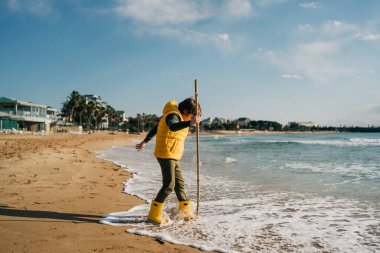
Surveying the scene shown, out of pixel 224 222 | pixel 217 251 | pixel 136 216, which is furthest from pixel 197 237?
pixel 136 216

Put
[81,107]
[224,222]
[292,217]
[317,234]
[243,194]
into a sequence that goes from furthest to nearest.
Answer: [81,107]
[243,194]
[292,217]
[224,222]
[317,234]

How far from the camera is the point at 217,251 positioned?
3.57 metres

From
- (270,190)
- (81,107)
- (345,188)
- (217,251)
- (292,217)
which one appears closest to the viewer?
(217,251)

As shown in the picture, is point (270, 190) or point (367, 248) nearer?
point (367, 248)

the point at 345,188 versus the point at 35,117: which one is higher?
the point at 35,117

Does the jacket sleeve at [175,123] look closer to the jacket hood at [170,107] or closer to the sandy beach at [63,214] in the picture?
the jacket hood at [170,107]

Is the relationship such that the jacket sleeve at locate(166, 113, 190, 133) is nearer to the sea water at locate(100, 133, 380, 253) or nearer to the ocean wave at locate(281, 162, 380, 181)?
the sea water at locate(100, 133, 380, 253)

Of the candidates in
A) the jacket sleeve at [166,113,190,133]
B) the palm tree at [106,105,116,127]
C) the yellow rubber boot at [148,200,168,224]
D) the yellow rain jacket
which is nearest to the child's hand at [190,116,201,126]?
the jacket sleeve at [166,113,190,133]

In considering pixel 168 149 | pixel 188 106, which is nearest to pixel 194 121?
pixel 188 106

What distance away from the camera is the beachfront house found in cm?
5372

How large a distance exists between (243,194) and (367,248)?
3438mm

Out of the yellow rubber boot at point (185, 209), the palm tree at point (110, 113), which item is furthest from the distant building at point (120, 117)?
the yellow rubber boot at point (185, 209)

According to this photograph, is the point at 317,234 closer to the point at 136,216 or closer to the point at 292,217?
the point at 292,217

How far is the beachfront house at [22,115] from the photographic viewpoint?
53.7 metres
